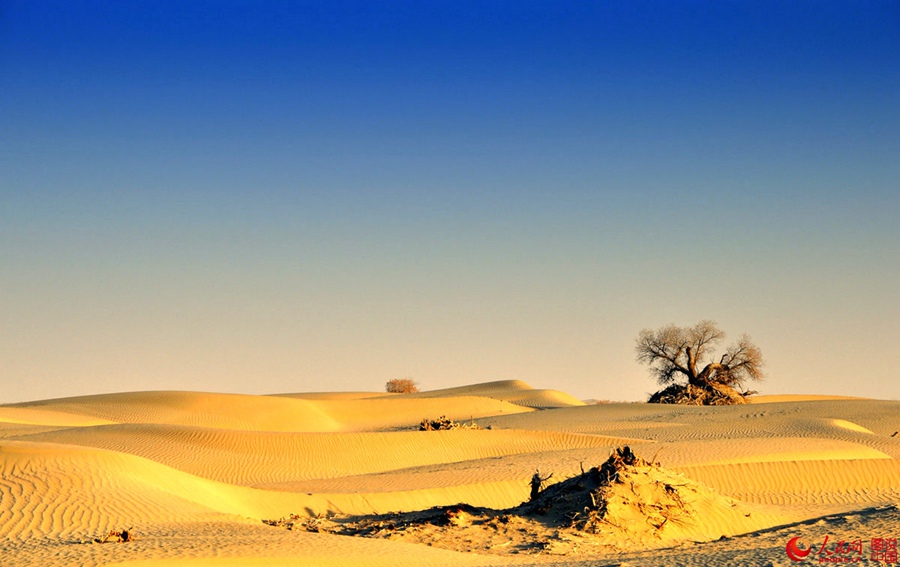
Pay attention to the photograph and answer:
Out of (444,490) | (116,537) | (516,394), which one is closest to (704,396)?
(516,394)

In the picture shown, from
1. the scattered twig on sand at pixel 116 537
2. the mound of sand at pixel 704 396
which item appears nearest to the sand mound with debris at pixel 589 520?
the scattered twig on sand at pixel 116 537

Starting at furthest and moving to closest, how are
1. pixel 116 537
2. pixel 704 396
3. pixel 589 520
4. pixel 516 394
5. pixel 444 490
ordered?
pixel 516 394, pixel 704 396, pixel 444 490, pixel 589 520, pixel 116 537

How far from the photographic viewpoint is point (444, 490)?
16.9 m

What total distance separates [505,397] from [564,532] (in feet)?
122

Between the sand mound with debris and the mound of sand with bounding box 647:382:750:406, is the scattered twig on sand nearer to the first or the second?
the sand mound with debris

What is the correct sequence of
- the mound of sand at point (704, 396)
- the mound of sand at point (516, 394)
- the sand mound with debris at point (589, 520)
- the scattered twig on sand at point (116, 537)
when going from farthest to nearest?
the mound of sand at point (516, 394) → the mound of sand at point (704, 396) → the sand mound with debris at point (589, 520) → the scattered twig on sand at point (116, 537)

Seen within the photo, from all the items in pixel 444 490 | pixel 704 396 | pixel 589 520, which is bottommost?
pixel 589 520

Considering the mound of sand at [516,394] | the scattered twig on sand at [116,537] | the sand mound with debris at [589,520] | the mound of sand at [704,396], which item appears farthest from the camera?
the mound of sand at [516,394]

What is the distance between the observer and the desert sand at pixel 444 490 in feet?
35.7

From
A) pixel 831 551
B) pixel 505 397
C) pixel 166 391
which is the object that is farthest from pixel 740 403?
pixel 831 551

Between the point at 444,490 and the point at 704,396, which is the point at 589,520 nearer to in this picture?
the point at 444,490

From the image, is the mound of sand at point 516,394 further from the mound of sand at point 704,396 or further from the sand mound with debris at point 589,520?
the sand mound with debris at point 589,520

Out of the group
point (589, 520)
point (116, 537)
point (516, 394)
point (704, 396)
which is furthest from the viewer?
point (516, 394)

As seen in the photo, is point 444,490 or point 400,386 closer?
point 444,490
